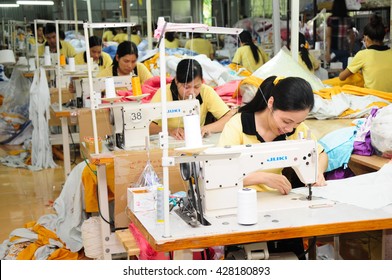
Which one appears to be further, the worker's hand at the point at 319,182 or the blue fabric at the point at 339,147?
the blue fabric at the point at 339,147

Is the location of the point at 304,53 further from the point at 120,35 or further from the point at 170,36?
the point at 120,35

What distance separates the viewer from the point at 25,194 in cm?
513

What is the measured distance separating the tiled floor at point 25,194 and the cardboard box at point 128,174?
135 cm

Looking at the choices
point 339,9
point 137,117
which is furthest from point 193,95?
point 339,9

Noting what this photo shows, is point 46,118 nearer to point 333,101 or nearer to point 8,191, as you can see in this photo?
point 8,191

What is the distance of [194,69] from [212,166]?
1.54 m

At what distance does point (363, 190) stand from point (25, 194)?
3.55 meters

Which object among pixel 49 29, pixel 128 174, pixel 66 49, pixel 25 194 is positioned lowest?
pixel 25 194

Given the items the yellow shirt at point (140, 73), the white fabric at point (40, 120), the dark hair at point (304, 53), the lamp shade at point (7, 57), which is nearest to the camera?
the yellow shirt at point (140, 73)

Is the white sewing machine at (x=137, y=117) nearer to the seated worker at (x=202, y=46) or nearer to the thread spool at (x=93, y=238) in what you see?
the thread spool at (x=93, y=238)

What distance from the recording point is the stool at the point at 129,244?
94.3 inches

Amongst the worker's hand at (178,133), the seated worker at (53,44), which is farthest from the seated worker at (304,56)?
the seated worker at (53,44)
